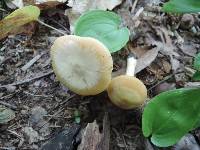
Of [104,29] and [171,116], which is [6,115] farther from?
[171,116]

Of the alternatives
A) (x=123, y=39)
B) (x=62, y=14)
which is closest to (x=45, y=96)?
(x=123, y=39)

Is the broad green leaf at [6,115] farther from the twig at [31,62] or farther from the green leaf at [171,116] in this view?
the green leaf at [171,116]

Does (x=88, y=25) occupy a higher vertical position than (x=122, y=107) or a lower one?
higher

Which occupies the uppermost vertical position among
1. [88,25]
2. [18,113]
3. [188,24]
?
[88,25]

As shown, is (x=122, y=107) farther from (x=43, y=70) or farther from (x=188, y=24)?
(x=188, y=24)

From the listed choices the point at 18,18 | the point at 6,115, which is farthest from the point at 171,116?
the point at 18,18

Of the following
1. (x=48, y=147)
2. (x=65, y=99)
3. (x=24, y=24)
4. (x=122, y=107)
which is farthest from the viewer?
(x=24, y=24)

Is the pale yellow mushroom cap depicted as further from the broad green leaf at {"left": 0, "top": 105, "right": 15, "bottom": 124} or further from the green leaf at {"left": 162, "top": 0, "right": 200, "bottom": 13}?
the broad green leaf at {"left": 0, "top": 105, "right": 15, "bottom": 124}

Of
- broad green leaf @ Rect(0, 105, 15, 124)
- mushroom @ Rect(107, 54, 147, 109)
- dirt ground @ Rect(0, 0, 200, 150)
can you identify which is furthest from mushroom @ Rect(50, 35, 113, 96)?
broad green leaf @ Rect(0, 105, 15, 124)
